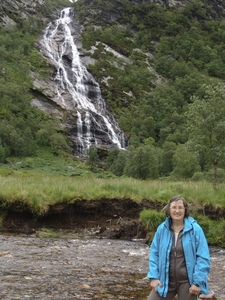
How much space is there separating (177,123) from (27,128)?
40.7 meters

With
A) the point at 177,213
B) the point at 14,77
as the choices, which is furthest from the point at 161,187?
the point at 14,77

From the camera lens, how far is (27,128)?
73500 mm

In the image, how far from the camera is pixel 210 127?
23.5 m

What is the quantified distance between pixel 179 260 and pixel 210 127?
19091 millimetres

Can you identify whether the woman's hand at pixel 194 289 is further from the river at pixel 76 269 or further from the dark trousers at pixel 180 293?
the river at pixel 76 269

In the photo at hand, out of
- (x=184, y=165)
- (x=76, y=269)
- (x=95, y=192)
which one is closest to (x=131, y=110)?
(x=184, y=165)

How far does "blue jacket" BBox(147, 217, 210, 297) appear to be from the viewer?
16.7 ft

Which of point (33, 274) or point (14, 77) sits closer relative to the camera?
point (33, 274)

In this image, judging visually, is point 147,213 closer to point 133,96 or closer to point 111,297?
point 111,297

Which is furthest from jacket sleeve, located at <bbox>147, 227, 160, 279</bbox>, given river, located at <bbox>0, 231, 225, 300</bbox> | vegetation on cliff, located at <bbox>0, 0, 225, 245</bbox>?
vegetation on cliff, located at <bbox>0, 0, 225, 245</bbox>

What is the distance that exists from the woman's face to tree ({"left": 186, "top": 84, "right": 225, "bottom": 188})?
1746 cm

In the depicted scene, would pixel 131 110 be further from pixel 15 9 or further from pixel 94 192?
pixel 94 192

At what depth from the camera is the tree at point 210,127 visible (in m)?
23.0

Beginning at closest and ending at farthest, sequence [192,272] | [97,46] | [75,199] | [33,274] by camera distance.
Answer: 1. [192,272]
2. [33,274]
3. [75,199]
4. [97,46]
